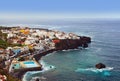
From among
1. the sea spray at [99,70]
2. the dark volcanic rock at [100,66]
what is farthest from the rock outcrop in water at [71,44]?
the sea spray at [99,70]

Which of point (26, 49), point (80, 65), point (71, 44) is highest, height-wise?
point (26, 49)

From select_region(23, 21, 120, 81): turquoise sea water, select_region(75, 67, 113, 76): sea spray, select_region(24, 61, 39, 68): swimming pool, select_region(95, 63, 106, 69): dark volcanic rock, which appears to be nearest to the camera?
select_region(23, 21, 120, 81): turquoise sea water

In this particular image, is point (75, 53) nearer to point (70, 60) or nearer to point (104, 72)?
point (70, 60)

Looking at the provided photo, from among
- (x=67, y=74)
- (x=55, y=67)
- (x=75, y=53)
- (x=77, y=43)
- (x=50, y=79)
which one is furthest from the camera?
(x=77, y=43)

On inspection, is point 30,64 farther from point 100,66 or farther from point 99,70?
point 100,66

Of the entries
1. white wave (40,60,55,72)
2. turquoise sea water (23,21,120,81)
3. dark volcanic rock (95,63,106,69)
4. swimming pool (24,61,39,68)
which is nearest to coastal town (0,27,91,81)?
swimming pool (24,61,39,68)

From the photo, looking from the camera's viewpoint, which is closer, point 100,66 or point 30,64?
Answer: point 100,66

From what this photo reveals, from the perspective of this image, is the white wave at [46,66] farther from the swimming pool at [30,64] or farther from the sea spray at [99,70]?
the sea spray at [99,70]

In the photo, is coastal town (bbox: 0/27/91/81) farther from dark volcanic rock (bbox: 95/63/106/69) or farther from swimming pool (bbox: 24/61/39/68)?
dark volcanic rock (bbox: 95/63/106/69)

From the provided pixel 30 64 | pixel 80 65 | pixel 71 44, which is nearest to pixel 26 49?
pixel 30 64

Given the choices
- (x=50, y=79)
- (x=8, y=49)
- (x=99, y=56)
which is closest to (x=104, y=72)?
(x=50, y=79)

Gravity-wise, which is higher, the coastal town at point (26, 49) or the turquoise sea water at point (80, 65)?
the coastal town at point (26, 49)
